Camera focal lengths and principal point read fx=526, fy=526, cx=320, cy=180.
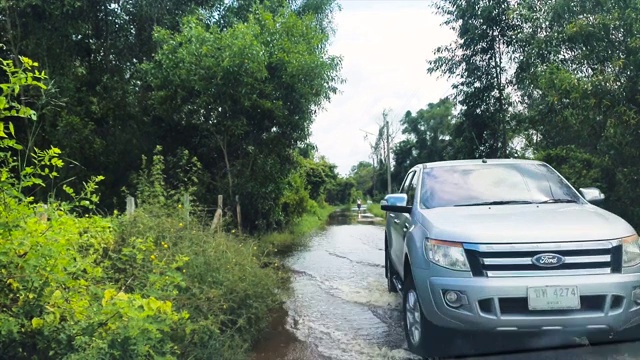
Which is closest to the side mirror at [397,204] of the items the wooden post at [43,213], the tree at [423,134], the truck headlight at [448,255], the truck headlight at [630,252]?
the truck headlight at [448,255]

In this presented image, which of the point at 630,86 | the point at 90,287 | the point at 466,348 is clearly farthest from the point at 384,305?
the point at 630,86

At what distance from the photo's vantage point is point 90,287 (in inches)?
146

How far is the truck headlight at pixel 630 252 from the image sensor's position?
4.01m

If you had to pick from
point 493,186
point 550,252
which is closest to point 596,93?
point 493,186

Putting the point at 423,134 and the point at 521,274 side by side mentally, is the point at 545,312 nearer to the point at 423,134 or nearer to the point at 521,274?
the point at 521,274

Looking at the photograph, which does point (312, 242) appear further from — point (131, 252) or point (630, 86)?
point (131, 252)

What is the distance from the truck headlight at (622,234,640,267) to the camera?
4.01 metres

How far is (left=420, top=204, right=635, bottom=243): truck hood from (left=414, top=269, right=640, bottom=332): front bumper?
0.31 meters

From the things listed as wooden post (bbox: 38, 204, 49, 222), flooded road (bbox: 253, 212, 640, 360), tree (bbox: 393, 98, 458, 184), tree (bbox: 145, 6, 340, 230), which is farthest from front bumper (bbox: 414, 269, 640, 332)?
tree (bbox: 393, 98, 458, 184)

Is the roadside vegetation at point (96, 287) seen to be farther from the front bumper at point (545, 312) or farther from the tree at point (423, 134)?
the tree at point (423, 134)

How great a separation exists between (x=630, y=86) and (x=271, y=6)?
9509 mm

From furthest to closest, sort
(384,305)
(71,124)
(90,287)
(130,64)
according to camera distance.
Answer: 1. (130,64)
2. (71,124)
3. (384,305)
4. (90,287)

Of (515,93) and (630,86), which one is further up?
(515,93)

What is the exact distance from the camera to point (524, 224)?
418 centimetres
